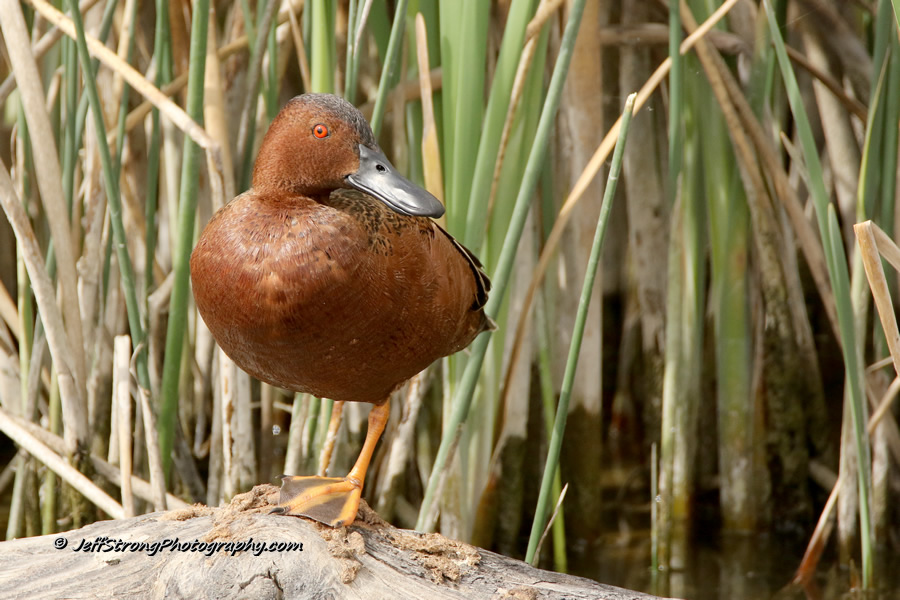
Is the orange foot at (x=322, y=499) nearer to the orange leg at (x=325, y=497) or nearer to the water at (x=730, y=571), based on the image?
the orange leg at (x=325, y=497)

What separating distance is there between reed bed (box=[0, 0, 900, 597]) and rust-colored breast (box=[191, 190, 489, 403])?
30 cm

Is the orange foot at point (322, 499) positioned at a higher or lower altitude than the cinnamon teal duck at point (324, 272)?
lower

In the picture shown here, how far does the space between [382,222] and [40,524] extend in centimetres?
187

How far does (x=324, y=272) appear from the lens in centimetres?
160

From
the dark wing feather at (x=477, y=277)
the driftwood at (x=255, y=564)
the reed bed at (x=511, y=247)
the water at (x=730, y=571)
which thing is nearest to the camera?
the driftwood at (x=255, y=564)

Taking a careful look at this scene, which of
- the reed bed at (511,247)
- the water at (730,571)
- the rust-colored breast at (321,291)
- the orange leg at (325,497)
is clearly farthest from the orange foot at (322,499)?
the water at (730,571)

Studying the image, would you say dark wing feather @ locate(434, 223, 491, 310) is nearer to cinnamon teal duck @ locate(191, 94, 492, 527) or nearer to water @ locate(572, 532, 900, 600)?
cinnamon teal duck @ locate(191, 94, 492, 527)

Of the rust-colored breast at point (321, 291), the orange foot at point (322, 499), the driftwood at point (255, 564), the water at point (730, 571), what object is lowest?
the water at point (730, 571)

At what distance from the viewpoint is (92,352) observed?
2742mm

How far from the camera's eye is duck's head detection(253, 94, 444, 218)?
66.4 inches

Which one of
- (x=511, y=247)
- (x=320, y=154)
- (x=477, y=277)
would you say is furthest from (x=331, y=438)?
(x=320, y=154)

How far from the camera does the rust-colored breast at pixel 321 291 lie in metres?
1.60

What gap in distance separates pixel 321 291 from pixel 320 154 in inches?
10.9

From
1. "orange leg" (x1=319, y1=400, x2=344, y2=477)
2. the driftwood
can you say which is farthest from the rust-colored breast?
"orange leg" (x1=319, y1=400, x2=344, y2=477)
